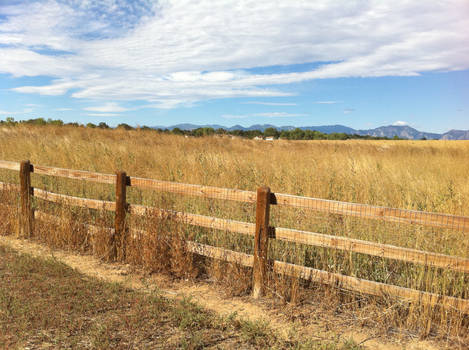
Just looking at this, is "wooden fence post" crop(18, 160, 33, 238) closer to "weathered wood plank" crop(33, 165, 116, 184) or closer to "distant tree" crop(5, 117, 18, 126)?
"weathered wood plank" crop(33, 165, 116, 184)

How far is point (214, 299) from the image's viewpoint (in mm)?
4836

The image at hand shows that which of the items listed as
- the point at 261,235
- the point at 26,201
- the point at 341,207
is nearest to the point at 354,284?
the point at 341,207

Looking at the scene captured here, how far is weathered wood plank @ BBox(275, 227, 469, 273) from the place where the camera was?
3992mm

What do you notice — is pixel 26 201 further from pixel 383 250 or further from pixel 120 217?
pixel 383 250

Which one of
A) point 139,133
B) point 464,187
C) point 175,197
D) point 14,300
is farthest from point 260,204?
point 139,133

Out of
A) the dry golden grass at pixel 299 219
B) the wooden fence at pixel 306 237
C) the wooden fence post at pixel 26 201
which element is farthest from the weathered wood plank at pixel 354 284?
the wooden fence post at pixel 26 201

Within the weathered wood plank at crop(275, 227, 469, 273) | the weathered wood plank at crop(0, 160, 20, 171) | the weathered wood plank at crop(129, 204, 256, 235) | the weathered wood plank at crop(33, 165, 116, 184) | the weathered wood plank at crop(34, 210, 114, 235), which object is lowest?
the weathered wood plank at crop(34, 210, 114, 235)

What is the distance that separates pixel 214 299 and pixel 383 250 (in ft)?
7.36

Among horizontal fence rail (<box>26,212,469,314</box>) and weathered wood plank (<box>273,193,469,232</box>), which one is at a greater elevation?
weathered wood plank (<box>273,193,469,232</box>)

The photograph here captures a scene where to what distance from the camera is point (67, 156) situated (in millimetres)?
13383

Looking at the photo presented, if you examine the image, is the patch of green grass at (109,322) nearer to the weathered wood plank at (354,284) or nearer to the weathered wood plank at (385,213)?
the weathered wood plank at (354,284)

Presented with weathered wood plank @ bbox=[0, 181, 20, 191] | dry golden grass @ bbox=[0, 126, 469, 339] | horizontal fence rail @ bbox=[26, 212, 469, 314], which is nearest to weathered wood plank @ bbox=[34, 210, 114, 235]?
dry golden grass @ bbox=[0, 126, 469, 339]

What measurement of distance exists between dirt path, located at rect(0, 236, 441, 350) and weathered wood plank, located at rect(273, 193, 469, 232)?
4.27 feet

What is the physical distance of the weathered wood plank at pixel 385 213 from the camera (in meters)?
3.97
